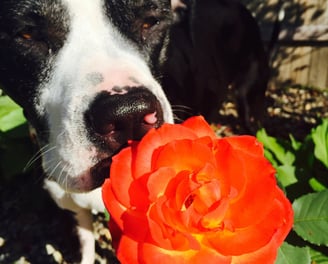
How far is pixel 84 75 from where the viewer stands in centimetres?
163

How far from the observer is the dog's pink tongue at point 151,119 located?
1.56 m

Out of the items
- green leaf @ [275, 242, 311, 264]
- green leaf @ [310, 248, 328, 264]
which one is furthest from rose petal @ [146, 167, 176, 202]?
green leaf @ [310, 248, 328, 264]

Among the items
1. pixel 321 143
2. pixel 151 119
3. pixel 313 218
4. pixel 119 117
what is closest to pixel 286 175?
pixel 321 143

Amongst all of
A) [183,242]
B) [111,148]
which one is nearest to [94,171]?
[111,148]

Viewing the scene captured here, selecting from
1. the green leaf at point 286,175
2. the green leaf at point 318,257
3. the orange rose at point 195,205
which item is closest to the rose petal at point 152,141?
the orange rose at point 195,205

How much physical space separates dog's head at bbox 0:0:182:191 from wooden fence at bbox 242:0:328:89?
9.74 feet

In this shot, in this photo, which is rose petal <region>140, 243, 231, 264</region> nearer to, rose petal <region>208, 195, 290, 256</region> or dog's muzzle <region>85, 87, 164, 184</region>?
rose petal <region>208, 195, 290, 256</region>

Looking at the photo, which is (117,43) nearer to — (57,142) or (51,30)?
(51,30)

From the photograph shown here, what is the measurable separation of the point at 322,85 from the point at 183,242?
4474 mm

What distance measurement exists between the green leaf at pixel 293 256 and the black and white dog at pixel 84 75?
22.9 inches

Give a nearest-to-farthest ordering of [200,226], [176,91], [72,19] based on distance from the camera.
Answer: [200,226]
[72,19]
[176,91]

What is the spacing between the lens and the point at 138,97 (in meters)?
1.53

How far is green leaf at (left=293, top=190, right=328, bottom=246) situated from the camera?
4.73 feet

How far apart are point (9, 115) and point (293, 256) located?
2505 mm
